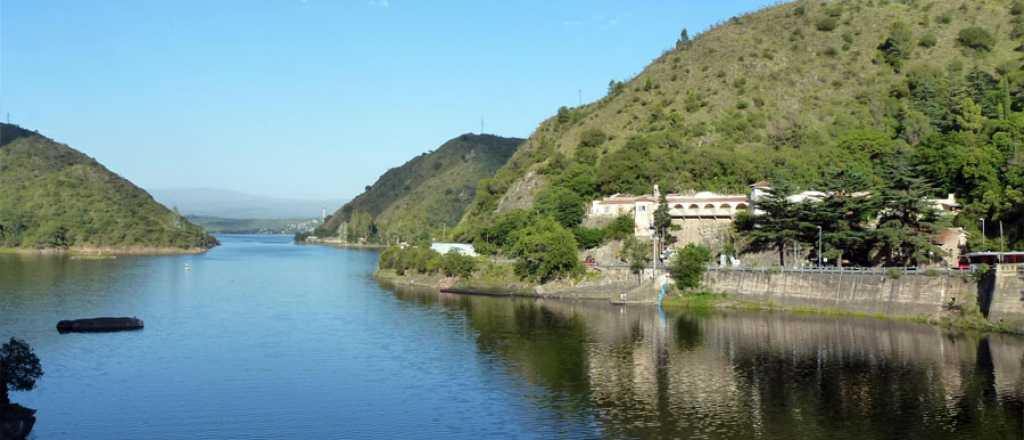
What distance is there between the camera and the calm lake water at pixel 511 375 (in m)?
38.4

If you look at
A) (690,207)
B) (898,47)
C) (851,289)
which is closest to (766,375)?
(851,289)

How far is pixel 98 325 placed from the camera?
217 ft

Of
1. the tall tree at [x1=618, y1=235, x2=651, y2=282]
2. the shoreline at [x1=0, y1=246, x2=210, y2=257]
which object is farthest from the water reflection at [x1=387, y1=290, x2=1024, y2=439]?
the shoreline at [x1=0, y1=246, x2=210, y2=257]

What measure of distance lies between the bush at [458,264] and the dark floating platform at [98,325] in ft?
120

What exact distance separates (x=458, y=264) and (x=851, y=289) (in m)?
43.3

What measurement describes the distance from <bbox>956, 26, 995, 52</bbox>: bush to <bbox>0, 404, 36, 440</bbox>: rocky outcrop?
404 ft

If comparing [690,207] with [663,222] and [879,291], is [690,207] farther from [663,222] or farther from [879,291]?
[879,291]

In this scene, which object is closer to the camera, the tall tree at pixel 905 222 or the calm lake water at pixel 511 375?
the calm lake water at pixel 511 375

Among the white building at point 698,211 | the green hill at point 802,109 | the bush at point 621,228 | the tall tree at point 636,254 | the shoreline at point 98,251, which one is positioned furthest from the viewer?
the shoreline at point 98,251

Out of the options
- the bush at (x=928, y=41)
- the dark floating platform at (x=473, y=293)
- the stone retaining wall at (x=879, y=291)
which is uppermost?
the bush at (x=928, y=41)

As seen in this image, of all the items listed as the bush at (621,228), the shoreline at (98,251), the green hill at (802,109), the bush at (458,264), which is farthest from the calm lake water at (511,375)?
the shoreline at (98,251)

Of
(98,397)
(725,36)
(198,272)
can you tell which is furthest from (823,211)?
(198,272)

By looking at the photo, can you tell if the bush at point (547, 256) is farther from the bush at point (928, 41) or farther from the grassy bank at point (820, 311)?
the bush at point (928, 41)

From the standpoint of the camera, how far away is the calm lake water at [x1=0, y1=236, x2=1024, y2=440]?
38375 mm
